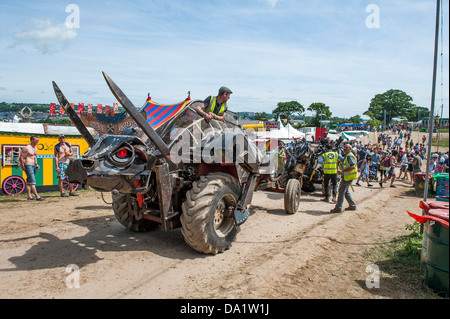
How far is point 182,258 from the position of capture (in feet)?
16.2

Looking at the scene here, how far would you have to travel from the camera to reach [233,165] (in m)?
5.63

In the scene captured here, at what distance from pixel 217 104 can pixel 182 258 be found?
285 cm

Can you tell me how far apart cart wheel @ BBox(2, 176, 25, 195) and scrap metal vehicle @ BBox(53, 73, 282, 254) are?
20.5ft

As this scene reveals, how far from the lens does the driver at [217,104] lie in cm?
584

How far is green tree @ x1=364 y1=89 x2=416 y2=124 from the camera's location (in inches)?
2965

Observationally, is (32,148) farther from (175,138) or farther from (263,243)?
(263,243)

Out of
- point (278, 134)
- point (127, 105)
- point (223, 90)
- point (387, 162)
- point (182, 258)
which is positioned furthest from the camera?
point (278, 134)

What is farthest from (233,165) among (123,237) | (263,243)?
(123,237)

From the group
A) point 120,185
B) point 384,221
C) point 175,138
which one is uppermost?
point 175,138

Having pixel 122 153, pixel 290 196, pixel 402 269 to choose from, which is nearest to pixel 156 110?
pixel 290 196

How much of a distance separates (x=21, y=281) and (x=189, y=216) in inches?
92.0

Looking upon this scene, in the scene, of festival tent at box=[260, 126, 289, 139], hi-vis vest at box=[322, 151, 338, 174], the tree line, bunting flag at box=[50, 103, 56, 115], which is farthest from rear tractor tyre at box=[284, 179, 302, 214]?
the tree line

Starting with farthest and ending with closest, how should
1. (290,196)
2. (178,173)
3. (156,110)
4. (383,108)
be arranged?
(383,108) < (156,110) < (290,196) < (178,173)

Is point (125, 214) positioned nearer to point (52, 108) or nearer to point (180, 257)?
point (180, 257)
